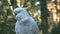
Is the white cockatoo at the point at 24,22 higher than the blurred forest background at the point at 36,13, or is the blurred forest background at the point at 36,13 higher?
the white cockatoo at the point at 24,22

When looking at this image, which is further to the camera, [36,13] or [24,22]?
[36,13]

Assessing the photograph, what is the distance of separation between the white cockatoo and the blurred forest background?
401 centimetres

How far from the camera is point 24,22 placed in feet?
8.66

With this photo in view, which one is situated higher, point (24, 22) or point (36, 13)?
point (24, 22)

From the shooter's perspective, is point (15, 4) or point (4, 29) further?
point (15, 4)

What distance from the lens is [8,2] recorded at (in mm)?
7789

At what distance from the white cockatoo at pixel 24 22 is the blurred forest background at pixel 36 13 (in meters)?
4.01

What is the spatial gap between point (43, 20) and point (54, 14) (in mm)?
1350

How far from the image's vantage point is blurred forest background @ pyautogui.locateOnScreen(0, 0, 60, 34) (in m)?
7.04

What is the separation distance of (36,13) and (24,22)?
18.2ft

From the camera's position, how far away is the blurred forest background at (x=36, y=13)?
7035mm

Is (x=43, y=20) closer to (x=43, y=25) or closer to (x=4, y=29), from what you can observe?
(x=43, y=25)

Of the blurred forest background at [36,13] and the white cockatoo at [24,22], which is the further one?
the blurred forest background at [36,13]

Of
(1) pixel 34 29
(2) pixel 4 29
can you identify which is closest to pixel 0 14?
(2) pixel 4 29
